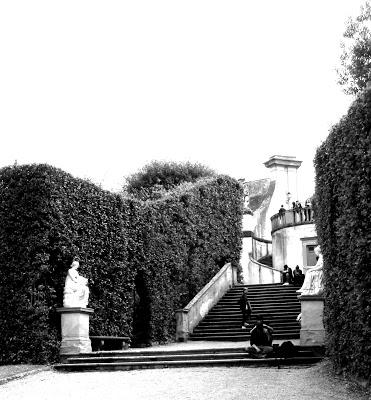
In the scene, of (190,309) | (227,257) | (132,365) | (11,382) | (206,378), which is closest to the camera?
Result: (206,378)

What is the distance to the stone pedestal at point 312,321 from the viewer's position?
59.9ft

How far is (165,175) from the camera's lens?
47781 mm

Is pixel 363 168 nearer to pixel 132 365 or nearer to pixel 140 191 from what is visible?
pixel 132 365

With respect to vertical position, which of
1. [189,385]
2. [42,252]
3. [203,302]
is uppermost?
[42,252]

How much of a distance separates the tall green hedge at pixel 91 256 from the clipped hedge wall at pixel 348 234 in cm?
776

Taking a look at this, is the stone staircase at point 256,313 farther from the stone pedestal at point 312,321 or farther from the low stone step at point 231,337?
the stone pedestal at point 312,321

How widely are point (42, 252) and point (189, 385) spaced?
290 inches

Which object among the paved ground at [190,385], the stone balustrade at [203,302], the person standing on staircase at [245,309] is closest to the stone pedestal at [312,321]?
the paved ground at [190,385]

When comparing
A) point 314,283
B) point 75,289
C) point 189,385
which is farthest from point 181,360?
point 189,385

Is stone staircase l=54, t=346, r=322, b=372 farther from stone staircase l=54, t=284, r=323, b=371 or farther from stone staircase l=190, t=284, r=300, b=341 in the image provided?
stone staircase l=190, t=284, r=300, b=341

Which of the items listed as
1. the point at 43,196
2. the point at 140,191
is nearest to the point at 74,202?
the point at 43,196

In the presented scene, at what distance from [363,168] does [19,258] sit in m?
10.6

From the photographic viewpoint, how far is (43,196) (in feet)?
66.2

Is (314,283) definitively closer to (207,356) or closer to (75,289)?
(207,356)
